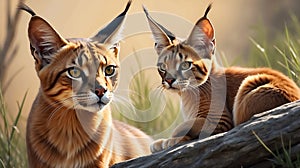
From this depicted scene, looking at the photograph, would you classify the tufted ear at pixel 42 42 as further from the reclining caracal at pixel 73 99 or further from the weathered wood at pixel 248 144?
the weathered wood at pixel 248 144

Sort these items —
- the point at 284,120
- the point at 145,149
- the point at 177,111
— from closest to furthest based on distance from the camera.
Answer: the point at 284,120 < the point at 145,149 < the point at 177,111

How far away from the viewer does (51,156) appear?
426cm

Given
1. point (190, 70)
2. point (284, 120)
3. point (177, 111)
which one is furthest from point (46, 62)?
point (177, 111)

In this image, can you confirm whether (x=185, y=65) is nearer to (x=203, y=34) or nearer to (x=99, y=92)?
(x=203, y=34)

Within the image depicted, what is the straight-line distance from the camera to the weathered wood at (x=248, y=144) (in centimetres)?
391

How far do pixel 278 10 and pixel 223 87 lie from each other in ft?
11.7

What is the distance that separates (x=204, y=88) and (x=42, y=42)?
0.91 m

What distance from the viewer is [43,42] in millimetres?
4156

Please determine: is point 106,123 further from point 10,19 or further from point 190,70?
point 10,19

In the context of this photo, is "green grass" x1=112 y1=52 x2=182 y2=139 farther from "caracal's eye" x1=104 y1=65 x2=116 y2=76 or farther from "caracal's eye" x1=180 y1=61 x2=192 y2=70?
"caracal's eye" x1=104 y1=65 x2=116 y2=76

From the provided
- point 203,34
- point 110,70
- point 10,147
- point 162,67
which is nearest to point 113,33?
point 110,70

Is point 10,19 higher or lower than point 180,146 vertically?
higher

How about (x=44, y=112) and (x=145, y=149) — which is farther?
(x=145, y=149)

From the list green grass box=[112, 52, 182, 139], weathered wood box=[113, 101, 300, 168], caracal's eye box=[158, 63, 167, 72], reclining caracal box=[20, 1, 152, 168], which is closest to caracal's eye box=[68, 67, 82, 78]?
reclining caracal box=[20, 1, 152, 168]
